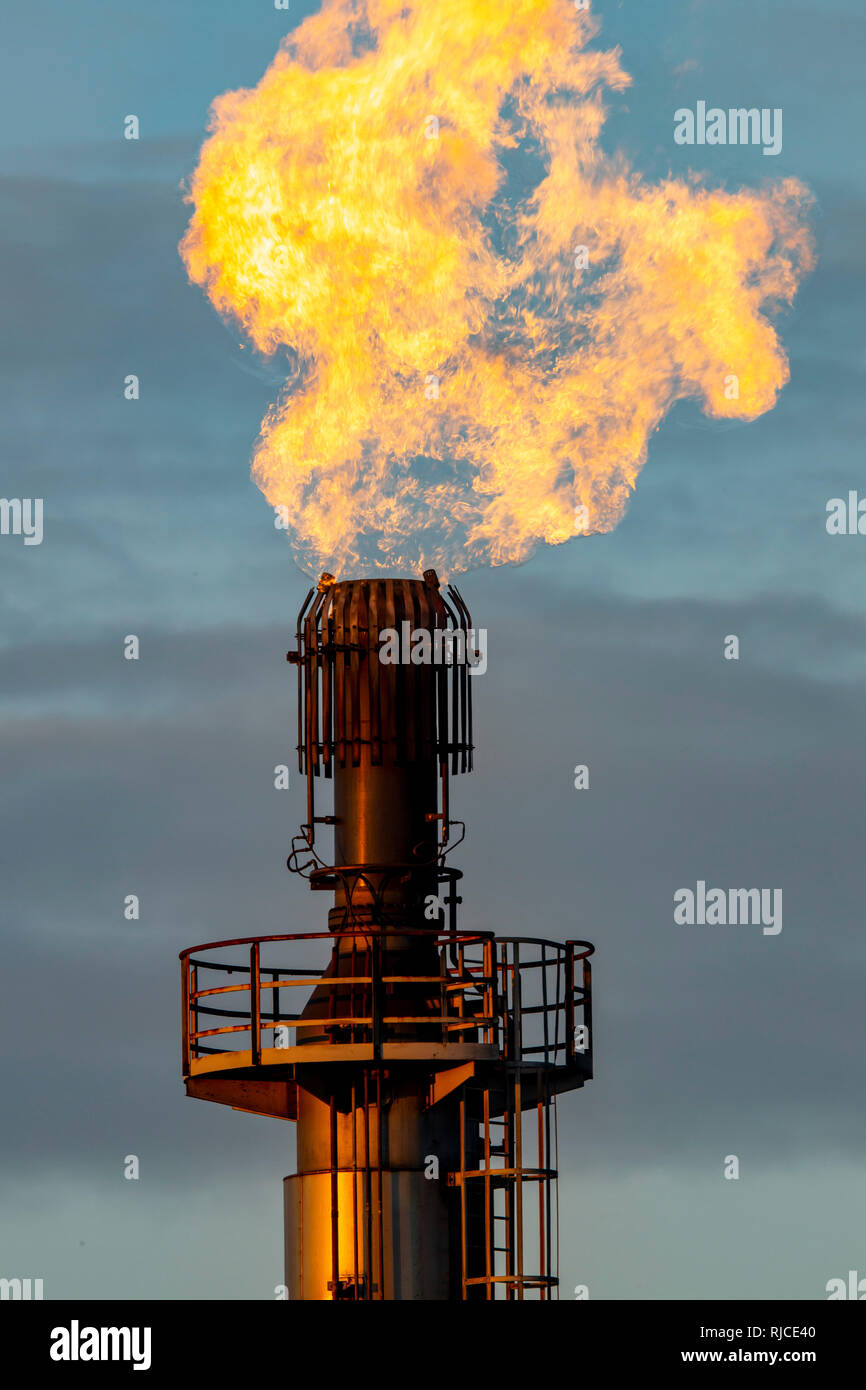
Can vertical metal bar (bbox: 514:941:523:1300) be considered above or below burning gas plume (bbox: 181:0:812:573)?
below

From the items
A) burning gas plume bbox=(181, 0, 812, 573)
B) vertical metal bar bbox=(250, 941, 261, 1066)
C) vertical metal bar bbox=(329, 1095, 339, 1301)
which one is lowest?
vertical metal bar bbox=(329, 1095, 339, 1301)

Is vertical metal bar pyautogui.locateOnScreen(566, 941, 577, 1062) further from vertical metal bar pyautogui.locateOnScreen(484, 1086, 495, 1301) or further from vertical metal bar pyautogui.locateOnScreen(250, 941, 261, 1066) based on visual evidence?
vertical metal bar pyautogui.locateOnScreen(250, 941, 261, 1066)

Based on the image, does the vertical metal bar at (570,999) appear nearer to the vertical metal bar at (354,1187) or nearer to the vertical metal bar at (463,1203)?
the vertical metal bar at (463,1203)

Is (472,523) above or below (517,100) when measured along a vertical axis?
below

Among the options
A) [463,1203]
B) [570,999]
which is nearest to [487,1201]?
[463,1203]

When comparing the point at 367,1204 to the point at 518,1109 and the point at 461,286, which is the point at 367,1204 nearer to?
the point at 518,1109
